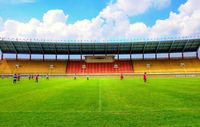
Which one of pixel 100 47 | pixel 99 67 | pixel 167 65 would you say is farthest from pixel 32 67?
pixel 167 65

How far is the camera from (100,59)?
8156 cm

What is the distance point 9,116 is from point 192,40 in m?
69.5

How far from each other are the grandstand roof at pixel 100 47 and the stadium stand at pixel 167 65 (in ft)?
10.6

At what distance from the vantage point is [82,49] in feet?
254

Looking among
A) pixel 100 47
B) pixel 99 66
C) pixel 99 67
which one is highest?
pixel 100 47

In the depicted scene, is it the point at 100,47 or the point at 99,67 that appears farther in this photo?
the point at 99,67

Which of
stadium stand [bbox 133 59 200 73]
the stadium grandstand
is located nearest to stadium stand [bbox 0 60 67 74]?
the stadium grandstand

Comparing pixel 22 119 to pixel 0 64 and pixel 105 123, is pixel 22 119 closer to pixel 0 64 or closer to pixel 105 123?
Result: pixel 105 123

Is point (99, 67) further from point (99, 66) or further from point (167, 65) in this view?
point (167, 65)

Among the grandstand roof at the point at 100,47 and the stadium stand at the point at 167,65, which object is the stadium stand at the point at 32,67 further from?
the stadium stand at the point at 167,65

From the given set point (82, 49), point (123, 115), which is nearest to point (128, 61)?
point (82, 49)

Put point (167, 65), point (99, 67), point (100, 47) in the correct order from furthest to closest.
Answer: point (99, 67) → point (100, 47) → point (167, 65)

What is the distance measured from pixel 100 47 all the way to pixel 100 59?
250 inches

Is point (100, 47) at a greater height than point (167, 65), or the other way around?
point (100, 47)
